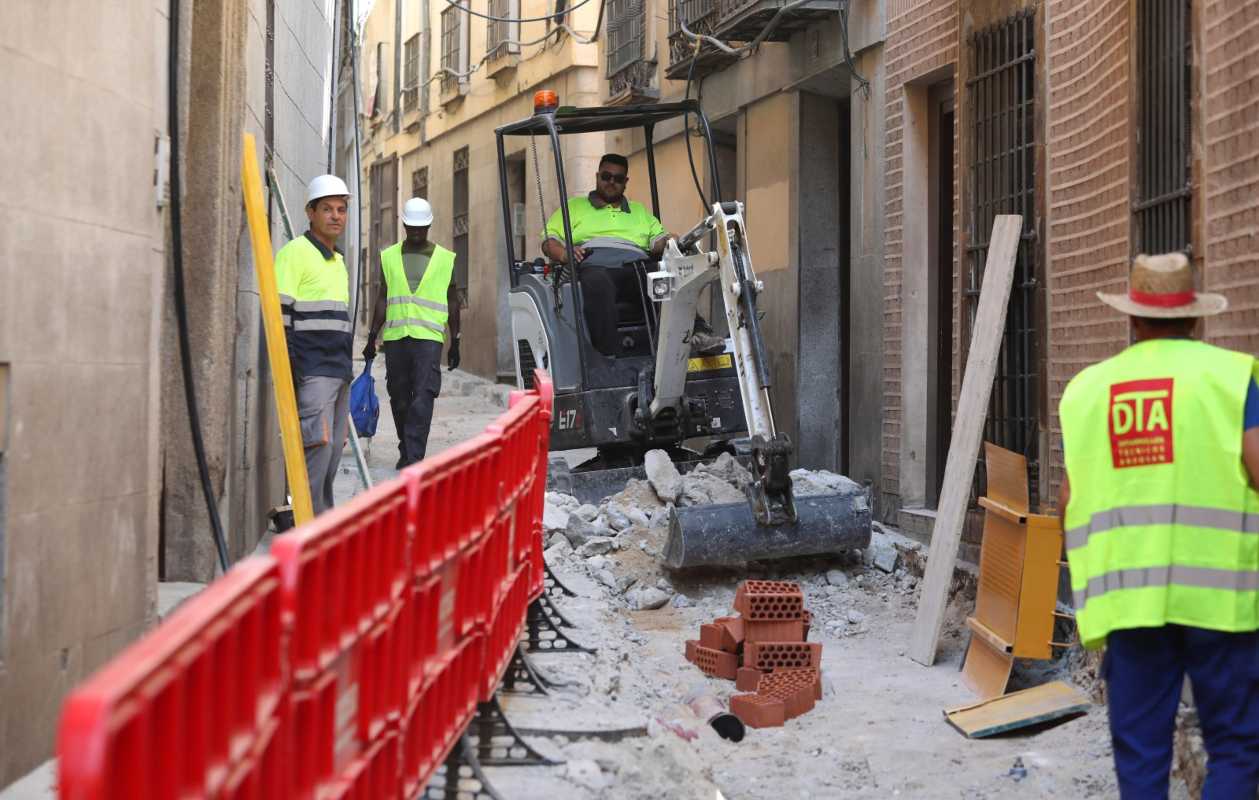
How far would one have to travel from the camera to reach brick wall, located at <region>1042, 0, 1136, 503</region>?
7.35 metres

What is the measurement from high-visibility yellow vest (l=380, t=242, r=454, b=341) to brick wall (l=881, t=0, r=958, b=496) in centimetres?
314

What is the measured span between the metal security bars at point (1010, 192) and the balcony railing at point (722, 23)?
2.79m

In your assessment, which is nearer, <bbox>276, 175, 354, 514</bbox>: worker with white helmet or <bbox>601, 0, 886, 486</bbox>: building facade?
<bbox>276, 175, 354, 514</bbox>: worker with white helmet

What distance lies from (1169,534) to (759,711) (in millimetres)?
3100

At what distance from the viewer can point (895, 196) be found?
11.2 meters

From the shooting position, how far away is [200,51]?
7312 mm

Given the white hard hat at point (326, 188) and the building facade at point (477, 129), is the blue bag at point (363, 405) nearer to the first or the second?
the white hard hat at point (326, 188)

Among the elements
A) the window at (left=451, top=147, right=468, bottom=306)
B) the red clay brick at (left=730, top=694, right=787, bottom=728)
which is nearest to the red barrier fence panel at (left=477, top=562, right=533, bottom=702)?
the red clay brick at (left=730, top=694, right=787, bottom=728)

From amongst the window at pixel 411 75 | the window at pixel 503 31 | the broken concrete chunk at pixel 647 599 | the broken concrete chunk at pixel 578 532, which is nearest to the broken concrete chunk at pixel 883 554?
the broken concrete chunk at pixel 647 599

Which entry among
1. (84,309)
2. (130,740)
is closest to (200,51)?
(84,309)

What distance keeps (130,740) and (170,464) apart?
5473mm

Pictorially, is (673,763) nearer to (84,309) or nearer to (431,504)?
(431,504)

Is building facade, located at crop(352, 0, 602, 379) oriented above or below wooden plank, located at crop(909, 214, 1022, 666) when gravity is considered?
above

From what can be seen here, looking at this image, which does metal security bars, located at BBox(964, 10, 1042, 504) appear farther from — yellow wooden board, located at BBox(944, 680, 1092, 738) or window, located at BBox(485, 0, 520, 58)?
window, located at BBox(485, 0, 520, 58)
